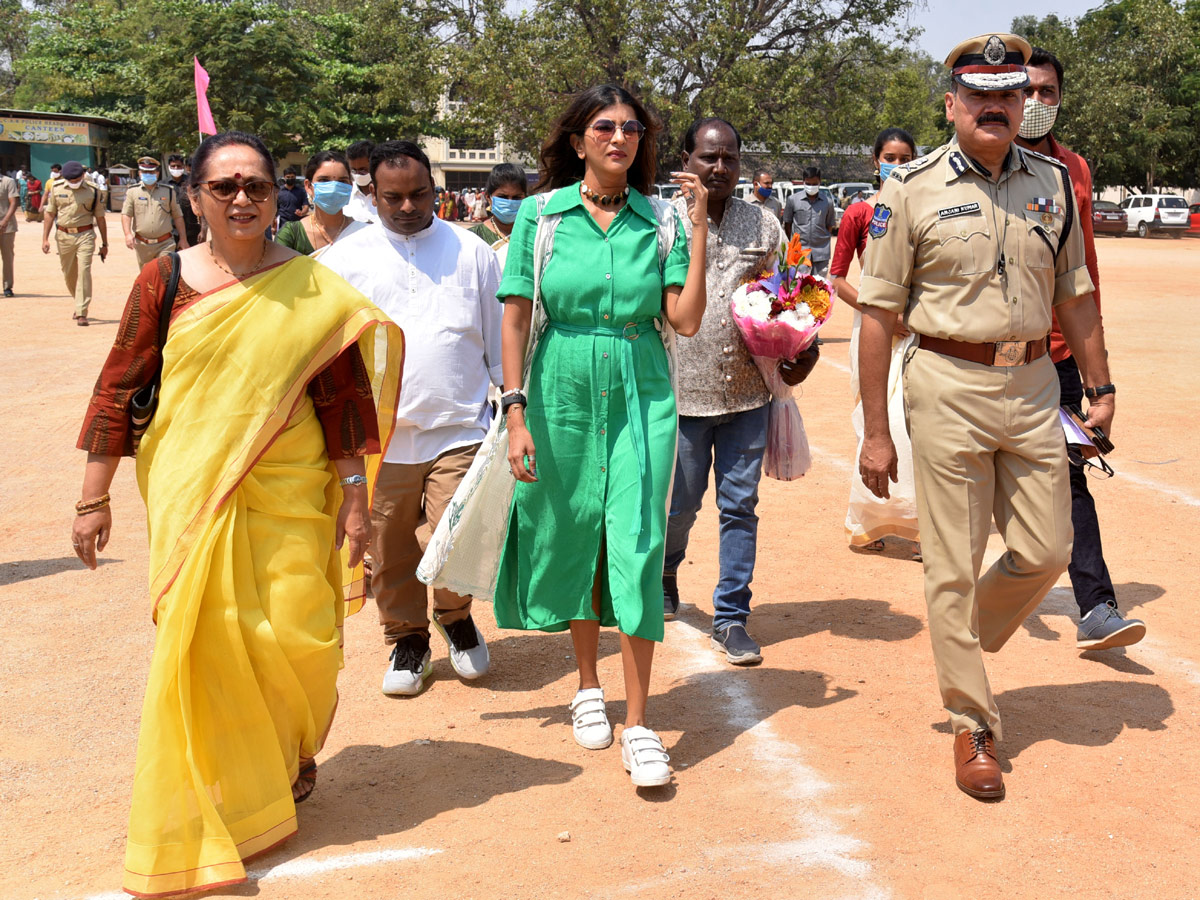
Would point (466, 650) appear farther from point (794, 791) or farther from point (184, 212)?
point (184, 212)

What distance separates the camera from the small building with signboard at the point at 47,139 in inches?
2209

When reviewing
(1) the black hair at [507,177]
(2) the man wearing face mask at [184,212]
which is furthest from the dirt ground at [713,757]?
(2) the man wearing face mask at [184,212]

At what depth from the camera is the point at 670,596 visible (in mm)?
6039

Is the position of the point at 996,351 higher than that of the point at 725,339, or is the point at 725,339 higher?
the point at 996,351

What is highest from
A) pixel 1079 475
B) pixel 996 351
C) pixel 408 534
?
pixel 996 351

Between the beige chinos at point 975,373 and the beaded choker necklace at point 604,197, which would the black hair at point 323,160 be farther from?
the beige chinos at point 975,373

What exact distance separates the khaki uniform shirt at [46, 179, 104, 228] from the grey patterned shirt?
13.3 metres

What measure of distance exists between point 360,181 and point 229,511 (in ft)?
16.9

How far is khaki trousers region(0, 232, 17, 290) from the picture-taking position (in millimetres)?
19780

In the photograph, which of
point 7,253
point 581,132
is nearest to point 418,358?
point 581,132

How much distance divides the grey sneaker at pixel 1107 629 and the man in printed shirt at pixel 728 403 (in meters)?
1.41

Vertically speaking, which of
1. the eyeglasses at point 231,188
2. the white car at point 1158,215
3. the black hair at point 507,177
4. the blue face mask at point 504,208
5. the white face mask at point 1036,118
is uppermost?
the white face mask at point 1036,118

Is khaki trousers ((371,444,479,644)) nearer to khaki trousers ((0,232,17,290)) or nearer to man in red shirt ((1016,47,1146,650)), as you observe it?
man in red shirt ((1016,47,1146,650))

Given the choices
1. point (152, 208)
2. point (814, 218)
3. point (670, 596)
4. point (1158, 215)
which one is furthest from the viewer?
point (1158, 215)
